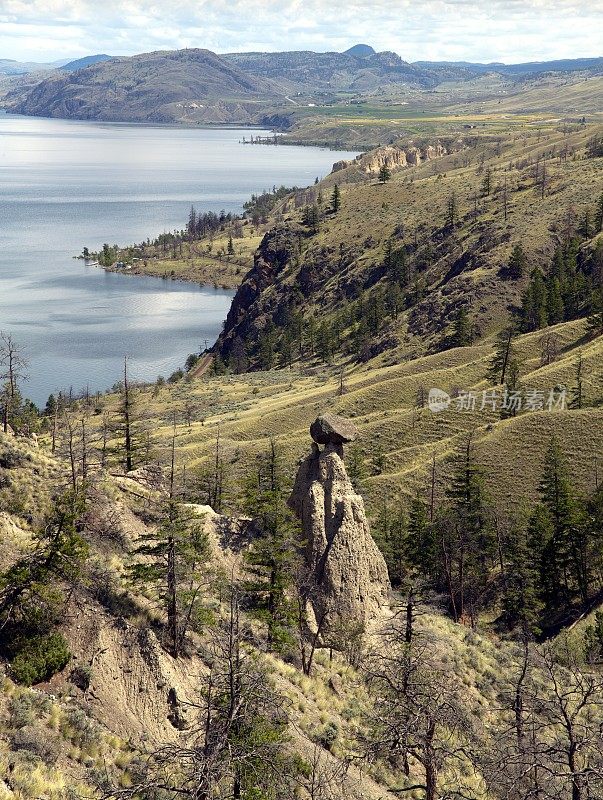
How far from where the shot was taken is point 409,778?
84.4ft

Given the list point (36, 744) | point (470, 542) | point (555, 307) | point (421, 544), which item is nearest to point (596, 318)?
point (555, 307)

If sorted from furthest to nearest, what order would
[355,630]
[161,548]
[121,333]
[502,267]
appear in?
1. [121,333]
2. [502,267]
3. [355,630]
4. [161,548]

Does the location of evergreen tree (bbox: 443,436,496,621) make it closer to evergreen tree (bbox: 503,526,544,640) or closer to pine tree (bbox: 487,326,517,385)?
evergreen tree (bbox: 503,526,544,640)

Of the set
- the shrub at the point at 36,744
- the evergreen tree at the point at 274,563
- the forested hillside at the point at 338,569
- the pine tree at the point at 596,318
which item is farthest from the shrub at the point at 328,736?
the pine tree at the point at 596,318

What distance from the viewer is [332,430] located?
1452 inches

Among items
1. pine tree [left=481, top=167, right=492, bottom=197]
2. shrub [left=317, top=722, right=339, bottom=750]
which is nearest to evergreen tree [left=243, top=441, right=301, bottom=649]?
shrub [left=317, top=722, right=339, bottom=750]

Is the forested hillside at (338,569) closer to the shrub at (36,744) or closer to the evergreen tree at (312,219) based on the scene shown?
the shrub at (36,744)

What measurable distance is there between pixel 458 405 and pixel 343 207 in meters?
126

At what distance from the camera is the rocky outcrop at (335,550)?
109ft

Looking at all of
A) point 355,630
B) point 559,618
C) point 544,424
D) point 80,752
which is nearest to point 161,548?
point 80,752

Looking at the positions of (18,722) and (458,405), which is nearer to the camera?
(18,722)

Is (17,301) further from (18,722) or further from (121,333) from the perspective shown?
(18,722)

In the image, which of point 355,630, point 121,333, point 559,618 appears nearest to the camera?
point 355,630

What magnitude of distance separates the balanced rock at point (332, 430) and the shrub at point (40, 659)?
17.1 meters
